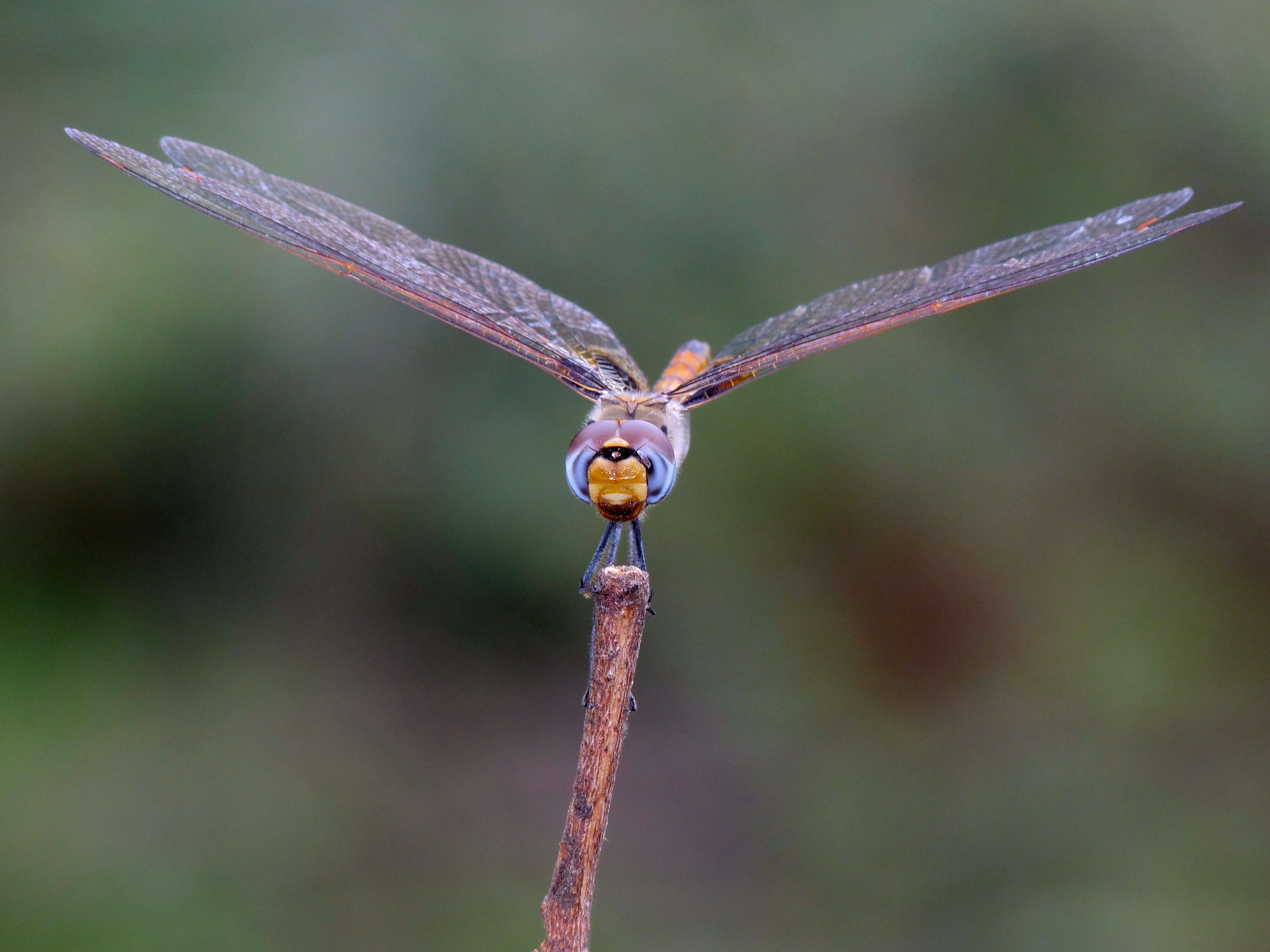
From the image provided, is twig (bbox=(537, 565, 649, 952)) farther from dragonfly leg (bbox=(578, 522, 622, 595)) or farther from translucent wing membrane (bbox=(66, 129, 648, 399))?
translucent wing membrane (bbox=(66, 129, 648, 399))

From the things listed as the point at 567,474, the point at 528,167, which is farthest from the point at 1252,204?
→ the point at 567,474

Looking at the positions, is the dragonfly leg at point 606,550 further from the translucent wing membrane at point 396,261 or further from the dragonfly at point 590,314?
the translucent wing membrane at point 396,261

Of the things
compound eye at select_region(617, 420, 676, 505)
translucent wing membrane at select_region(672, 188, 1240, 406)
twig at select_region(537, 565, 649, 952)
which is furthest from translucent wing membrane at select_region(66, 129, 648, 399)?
twig at select_region(537, 565, 649, 952)

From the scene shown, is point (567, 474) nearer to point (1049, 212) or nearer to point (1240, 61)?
point (1049, 212)

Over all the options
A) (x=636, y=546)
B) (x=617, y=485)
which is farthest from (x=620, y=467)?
(x=636, y=546)

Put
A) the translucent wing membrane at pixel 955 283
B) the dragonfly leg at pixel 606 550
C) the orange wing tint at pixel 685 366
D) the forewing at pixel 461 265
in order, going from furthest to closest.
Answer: the orange wing tint at pixel 685 366
the forewing at pixel 461 265
the translucent wing membrane at pixel 955 283
the dragonfly leg at pixel 606 550

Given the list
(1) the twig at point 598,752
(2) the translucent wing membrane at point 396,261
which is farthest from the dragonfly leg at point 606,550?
(1) the twig at point 598,752
